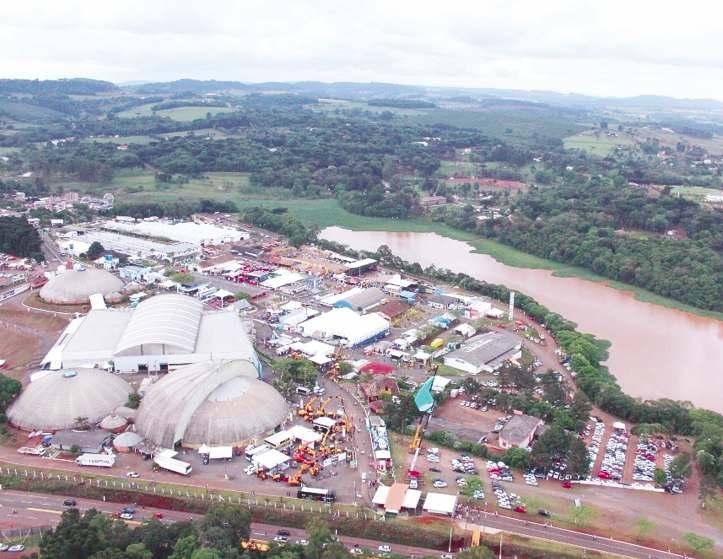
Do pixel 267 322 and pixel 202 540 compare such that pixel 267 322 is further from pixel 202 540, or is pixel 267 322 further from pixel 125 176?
pixel 125 176

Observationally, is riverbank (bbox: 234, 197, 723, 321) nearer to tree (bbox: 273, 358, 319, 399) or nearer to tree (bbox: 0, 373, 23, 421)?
tree (bbox: 273, 358, 319, 399)

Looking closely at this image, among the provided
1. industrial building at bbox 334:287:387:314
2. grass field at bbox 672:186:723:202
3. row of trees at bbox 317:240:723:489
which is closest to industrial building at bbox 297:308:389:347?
industrial building at bbox 334:287:387:314

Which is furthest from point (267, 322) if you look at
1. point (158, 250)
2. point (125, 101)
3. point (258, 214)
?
point (125, 101)

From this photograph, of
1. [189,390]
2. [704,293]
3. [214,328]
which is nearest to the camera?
[189,390]

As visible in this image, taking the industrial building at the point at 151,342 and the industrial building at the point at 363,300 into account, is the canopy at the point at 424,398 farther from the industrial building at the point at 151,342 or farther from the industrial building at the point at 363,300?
the industrial building at the point at 363,300

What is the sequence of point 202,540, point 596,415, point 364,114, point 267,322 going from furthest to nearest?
point 364,114 < point 267,322 < point 596,415 < point 202,540

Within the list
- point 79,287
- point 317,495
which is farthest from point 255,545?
point 79,287

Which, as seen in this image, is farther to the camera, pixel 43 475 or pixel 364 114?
pixel 364 114
